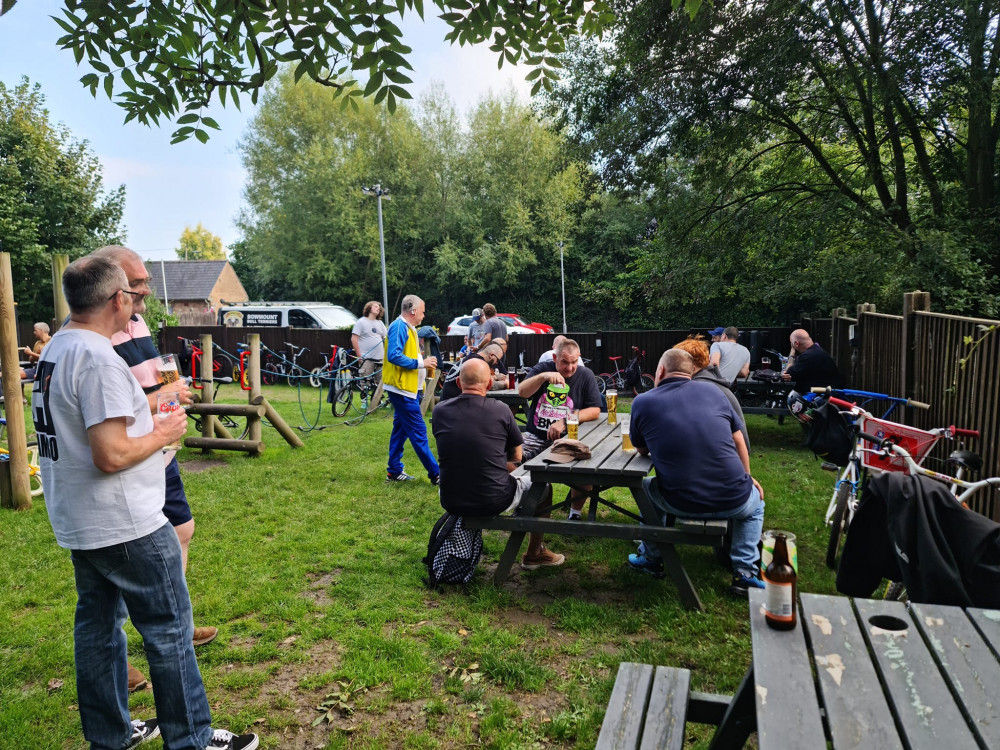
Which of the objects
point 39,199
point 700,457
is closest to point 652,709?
point 700,457

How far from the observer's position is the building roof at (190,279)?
48.6m

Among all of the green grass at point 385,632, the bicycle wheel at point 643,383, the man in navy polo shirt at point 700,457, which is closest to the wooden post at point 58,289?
the green grass at point 385,632

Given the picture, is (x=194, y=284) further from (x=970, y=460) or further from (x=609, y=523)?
(x=970, y=460)

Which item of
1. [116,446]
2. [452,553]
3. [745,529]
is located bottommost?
[452,553]

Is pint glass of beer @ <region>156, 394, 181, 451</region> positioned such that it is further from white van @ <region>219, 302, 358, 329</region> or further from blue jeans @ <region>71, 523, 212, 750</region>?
white van @ <region>219, 302, 358, 329</region>

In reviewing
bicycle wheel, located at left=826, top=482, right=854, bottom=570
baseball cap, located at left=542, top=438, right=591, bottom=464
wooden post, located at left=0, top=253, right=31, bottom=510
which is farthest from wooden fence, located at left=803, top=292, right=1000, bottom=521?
wooden post, located at left=0, top=253, right=31, bottom=510

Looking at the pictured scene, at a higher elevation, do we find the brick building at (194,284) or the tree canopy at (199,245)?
the tree canopy at (199,245)

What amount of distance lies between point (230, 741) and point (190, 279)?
53.0 m

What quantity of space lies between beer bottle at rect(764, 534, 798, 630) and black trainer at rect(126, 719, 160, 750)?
247 centimetres

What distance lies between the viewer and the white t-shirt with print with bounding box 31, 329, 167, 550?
211cm

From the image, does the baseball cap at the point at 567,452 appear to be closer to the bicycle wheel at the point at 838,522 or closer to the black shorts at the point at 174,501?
the bicycle wheel at the point at 838,522

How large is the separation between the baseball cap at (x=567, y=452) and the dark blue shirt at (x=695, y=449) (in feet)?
1.61

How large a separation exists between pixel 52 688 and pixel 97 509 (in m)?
1.62

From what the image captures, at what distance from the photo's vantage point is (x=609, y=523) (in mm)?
3979
